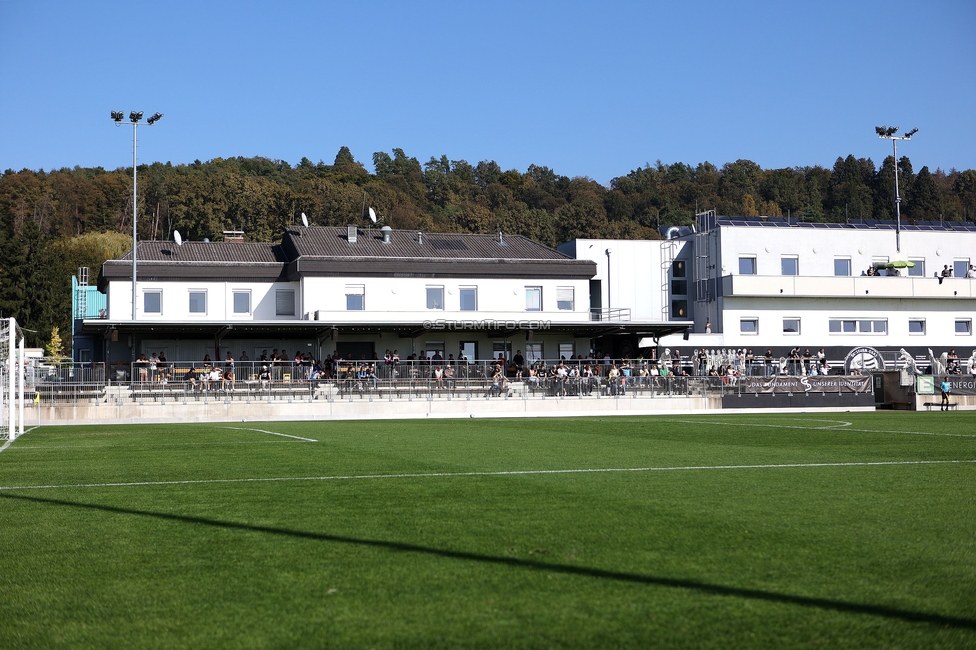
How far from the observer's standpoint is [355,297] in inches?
2087

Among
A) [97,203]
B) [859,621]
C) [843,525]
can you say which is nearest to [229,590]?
[859,621]

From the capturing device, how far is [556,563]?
20.5ft

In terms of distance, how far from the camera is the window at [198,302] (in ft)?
171

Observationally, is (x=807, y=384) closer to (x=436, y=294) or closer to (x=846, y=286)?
(x=846, y=286)

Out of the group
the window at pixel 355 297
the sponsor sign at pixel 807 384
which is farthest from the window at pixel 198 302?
the sponsor sign at pixel 807 384

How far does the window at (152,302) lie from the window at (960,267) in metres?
51.8

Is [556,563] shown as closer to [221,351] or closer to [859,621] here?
[859,621]

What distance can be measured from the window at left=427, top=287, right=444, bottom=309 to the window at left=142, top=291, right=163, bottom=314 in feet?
47.6

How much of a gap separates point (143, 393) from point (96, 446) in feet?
64.3

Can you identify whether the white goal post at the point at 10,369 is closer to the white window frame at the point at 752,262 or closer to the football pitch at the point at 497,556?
the football pitch at the point at 497,556

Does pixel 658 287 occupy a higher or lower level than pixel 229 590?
higher

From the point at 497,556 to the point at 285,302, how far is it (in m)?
48.5

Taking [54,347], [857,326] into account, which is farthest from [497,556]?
[54,347]

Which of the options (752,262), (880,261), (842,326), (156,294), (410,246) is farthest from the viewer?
(880,261)
